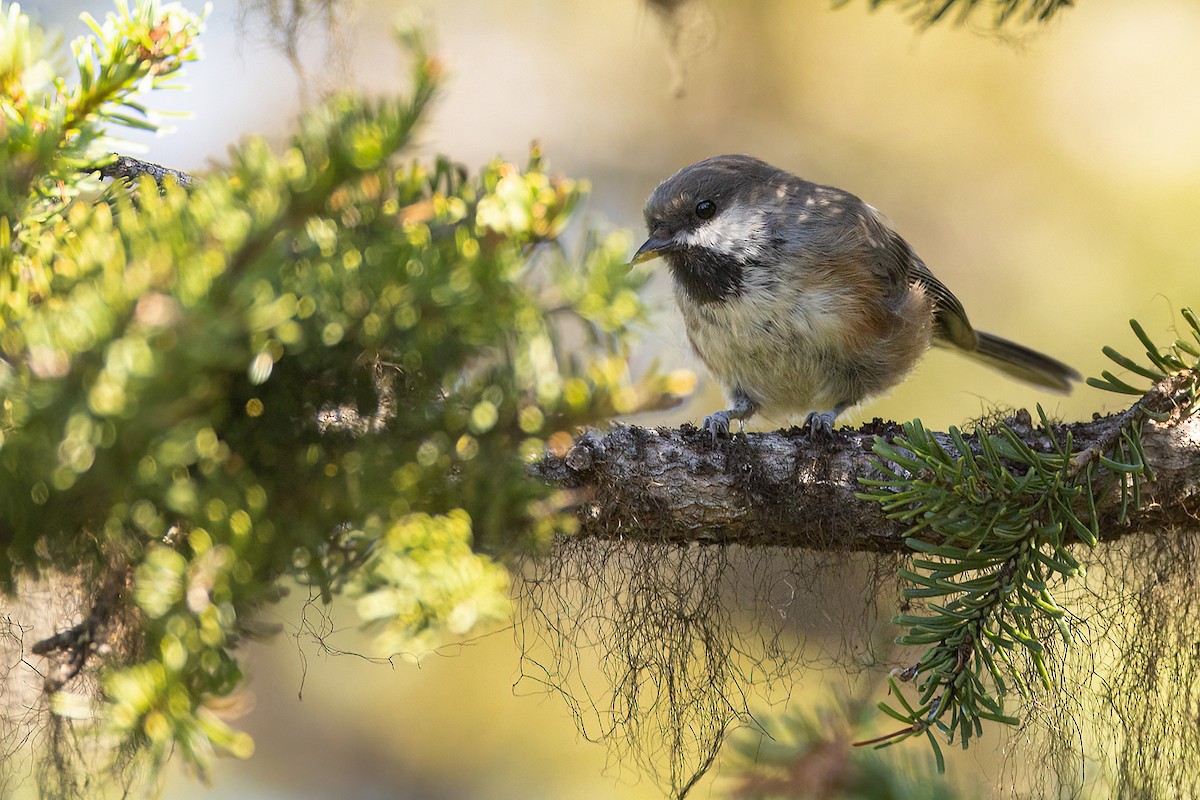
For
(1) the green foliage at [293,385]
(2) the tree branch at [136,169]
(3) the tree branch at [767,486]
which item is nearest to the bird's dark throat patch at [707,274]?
(3) the tree branch at [767,486]

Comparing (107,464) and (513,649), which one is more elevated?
(107,464)

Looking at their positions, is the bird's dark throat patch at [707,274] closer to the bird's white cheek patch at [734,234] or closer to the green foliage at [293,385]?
the bird's white cheek patch at [734,234]

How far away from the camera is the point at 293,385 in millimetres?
918

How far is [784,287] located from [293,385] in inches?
86.2

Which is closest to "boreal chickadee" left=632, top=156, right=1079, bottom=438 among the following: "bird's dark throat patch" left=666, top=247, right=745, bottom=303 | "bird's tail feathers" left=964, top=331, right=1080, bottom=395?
"bird's dark throat patch" left=666, top=247, right=745, bottom=303

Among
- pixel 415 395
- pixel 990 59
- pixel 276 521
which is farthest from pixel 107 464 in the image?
pixel 990 59

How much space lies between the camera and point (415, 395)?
941 mm

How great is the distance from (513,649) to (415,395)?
11.1ft

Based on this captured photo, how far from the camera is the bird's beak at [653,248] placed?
10.2 ft

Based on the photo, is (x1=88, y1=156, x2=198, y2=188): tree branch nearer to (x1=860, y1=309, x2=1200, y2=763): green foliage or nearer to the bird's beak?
the bird's beak

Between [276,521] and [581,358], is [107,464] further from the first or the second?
[581,358]

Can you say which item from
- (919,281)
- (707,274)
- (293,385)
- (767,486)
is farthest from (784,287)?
(293,385)

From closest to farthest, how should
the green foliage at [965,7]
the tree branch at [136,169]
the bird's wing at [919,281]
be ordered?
the green foliage at [965,7]
the tree branch at [136,169]
the bird's wing at [919,281]

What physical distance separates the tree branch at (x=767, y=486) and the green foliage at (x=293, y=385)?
99 cm
